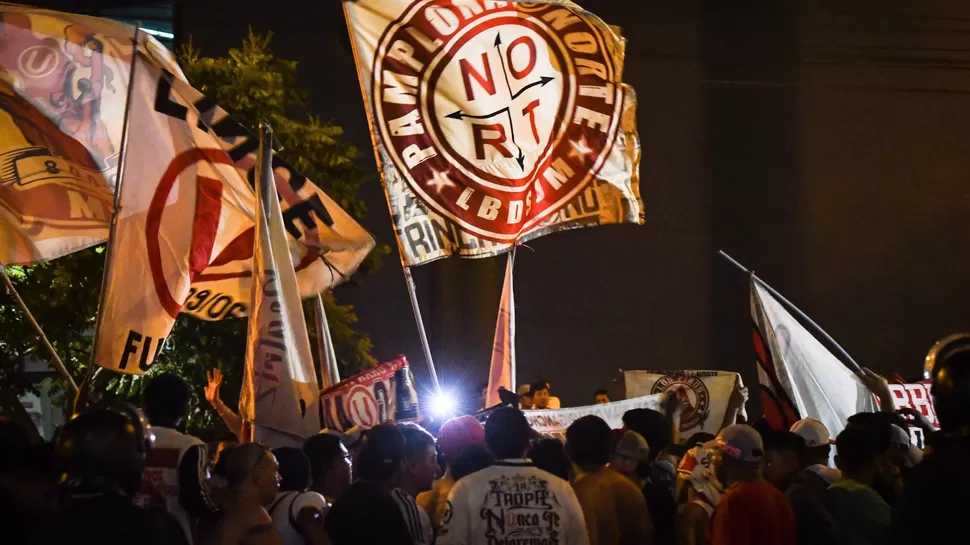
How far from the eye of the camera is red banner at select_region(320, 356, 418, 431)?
24.9ft

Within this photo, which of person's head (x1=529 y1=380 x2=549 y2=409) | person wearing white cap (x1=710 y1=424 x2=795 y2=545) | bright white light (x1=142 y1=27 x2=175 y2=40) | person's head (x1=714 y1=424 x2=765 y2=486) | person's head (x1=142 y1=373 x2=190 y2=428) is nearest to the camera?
person wearing white cap (x1=710 y1=424 x2=795 y2=545)

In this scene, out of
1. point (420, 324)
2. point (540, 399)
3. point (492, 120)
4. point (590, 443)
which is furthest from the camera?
point (540, 399)

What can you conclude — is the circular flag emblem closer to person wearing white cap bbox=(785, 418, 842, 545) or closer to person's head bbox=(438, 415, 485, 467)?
person wearing white cap bbox=(785, 418, 842, 545)

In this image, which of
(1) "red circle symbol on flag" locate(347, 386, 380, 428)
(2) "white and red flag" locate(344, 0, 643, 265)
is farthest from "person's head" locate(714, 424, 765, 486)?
(2) "white and red flag" locate(344, 0, 643, 265)

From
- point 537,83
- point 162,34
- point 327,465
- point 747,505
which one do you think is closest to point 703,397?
point 537,83

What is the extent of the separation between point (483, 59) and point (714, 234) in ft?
34.3

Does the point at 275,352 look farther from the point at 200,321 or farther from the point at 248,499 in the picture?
the point at 200,321

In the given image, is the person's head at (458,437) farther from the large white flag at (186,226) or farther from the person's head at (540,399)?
the person's head at (540,399)

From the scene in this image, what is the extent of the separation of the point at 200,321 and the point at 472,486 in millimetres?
7868

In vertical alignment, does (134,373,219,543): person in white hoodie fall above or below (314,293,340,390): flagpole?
below

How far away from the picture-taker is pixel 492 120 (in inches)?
363

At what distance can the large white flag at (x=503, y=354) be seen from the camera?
9711 millimetres

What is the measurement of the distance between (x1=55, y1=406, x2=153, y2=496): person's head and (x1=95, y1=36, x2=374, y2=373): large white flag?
3.25m

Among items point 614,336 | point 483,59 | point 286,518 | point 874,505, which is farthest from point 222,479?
point 614,336
